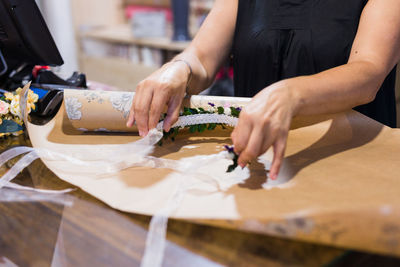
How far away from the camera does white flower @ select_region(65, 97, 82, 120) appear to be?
854 mm

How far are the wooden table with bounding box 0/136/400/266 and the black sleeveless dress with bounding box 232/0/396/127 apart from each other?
0.65 meters

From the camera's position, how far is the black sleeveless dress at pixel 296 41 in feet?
3.36

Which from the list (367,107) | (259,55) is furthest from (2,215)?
(367,107)

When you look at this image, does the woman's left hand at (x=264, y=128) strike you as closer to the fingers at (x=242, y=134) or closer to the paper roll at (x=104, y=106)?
the fingers at (x=242, y=134)

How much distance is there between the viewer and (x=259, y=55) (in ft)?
3.81

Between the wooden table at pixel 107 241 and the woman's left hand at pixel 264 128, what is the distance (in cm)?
13

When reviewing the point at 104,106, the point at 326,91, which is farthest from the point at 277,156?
the point at 104,106

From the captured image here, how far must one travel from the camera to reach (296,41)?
1.08m

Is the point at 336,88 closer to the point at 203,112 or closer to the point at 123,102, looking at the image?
the point at 203,112

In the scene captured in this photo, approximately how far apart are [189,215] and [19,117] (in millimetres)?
544

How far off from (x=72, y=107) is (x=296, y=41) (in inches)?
24.5

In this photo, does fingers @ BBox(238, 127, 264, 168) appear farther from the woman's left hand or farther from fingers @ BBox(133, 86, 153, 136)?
fingers @ BBox(133, 86, 153, 136)

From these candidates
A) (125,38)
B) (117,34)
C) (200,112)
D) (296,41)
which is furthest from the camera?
(117,34)

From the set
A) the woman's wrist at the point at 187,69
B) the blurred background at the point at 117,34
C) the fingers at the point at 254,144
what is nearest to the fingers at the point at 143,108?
the woman's wrist at the point at 187,69
